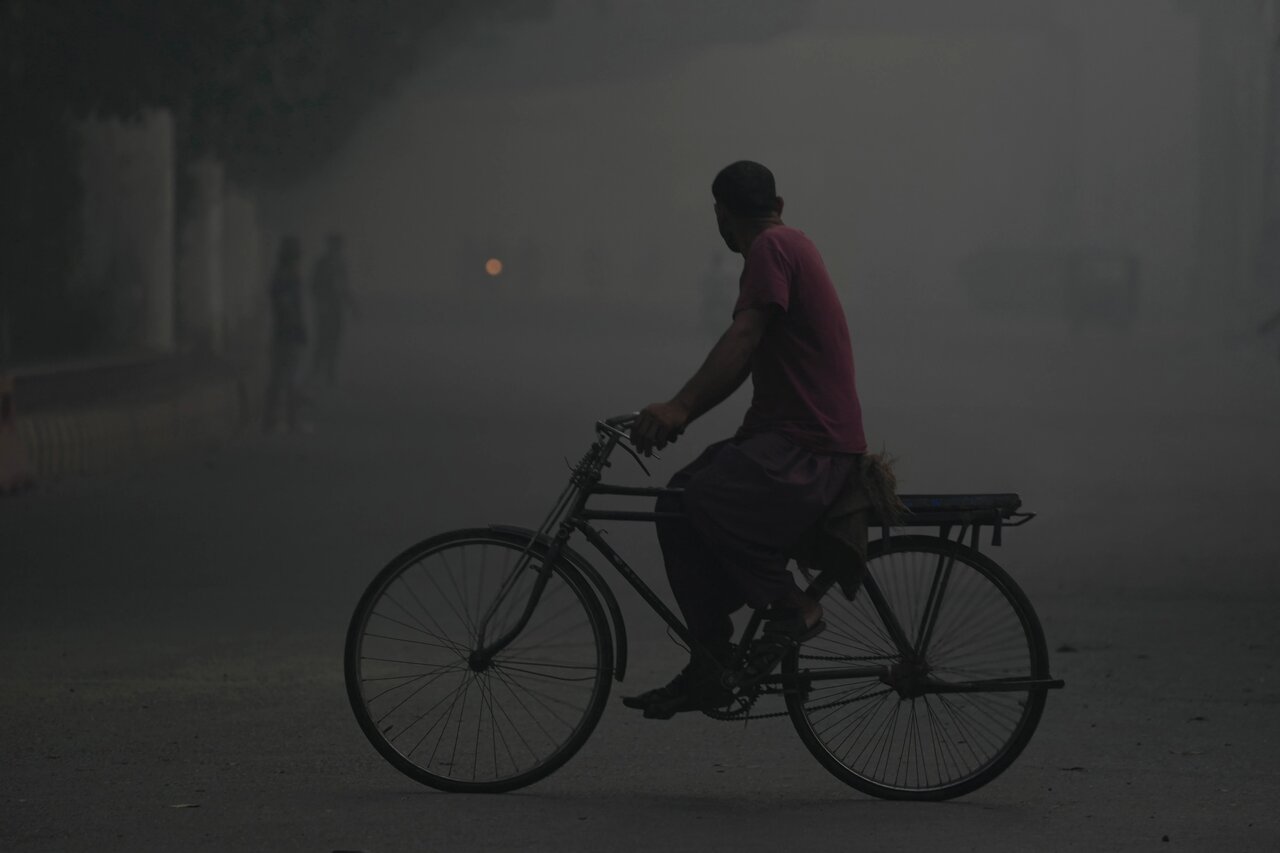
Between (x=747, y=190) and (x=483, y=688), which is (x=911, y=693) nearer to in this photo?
(x=483, y=688)

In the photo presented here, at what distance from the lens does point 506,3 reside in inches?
726

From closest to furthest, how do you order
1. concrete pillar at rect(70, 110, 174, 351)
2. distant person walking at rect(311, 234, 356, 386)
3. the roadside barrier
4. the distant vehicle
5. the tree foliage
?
the roadside barrier → the distant vehicle → distant person walking at rect(311, 234, 356, 386) → the tree foliage → concrete pillar at rect(70, 110, 174, 351)

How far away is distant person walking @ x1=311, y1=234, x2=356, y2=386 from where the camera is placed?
1869 cm

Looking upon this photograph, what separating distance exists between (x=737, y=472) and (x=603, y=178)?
12.8m

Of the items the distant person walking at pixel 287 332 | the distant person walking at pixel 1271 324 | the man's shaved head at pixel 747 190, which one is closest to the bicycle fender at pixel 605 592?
the man's shaved head at pixel 747 190

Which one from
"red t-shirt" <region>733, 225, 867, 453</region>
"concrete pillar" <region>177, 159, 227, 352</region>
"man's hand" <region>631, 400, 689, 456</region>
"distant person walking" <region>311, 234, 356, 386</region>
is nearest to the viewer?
"man's hand" <region>631, 400, 689, 456</region>

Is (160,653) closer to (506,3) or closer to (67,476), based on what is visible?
(67,476)

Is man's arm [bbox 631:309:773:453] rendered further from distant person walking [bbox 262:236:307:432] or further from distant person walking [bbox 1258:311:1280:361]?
distant person walking [bbox 262:236:307:432]

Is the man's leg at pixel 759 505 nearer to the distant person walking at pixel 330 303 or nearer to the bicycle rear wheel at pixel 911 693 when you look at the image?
the bicycle rear wheel at pixel 911 693

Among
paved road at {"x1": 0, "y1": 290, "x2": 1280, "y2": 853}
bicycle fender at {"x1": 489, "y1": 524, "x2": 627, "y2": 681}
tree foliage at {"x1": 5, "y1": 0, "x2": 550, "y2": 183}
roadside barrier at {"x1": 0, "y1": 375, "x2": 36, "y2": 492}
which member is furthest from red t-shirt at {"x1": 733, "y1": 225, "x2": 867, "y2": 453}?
tree foliage at {"x1": 5, "y1": 0, "x2": 550, "y2": 183}

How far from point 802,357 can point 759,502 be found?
0.39 meters

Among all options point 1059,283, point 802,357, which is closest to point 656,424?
point 802,357

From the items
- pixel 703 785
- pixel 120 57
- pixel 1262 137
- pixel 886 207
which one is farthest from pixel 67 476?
pixel 703 785

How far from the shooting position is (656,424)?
217 inches
